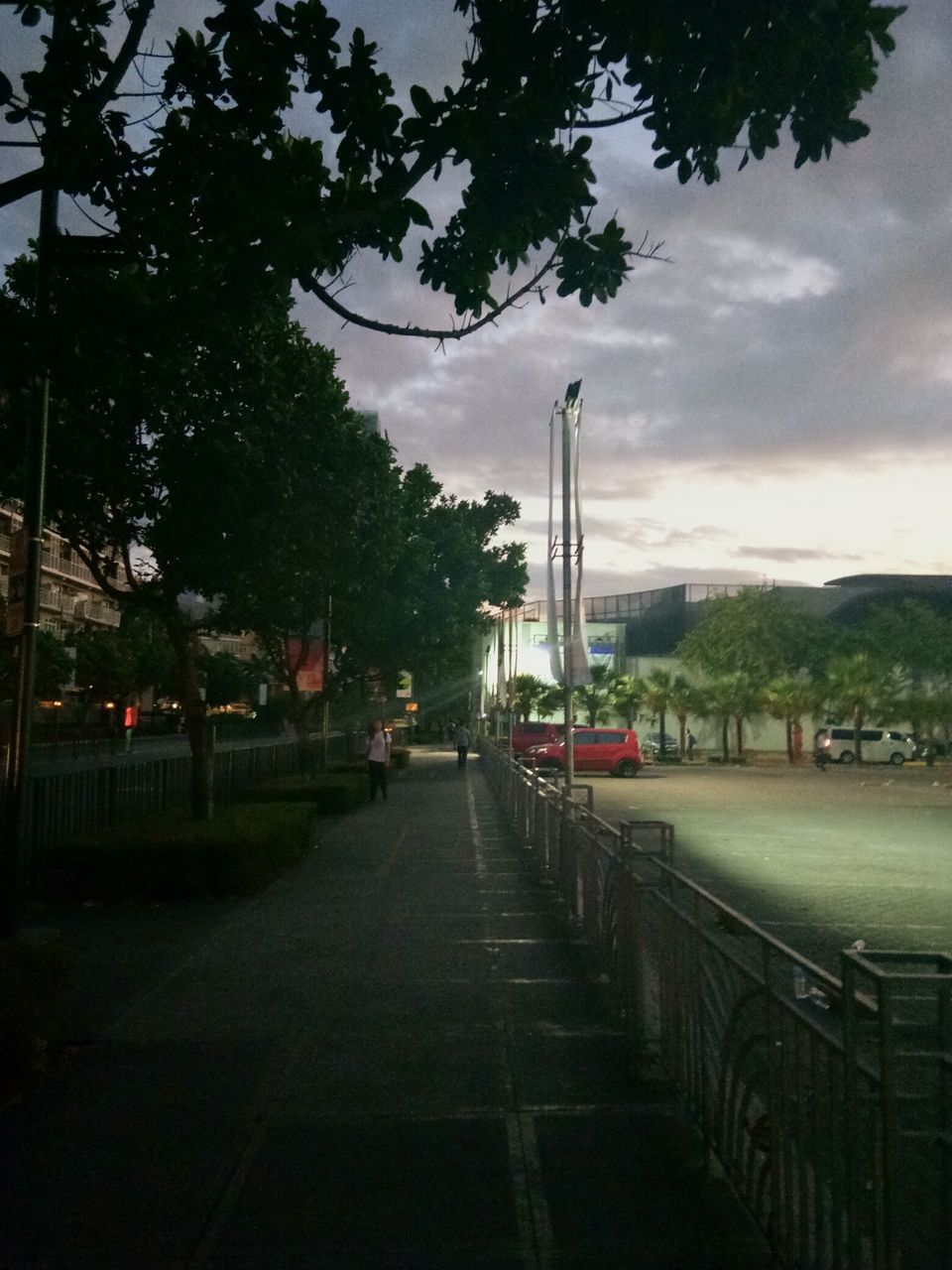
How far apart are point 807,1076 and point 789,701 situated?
2439 inches

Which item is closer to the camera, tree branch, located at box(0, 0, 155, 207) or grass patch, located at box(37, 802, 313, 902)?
tree branch, located at box(0, 0, 155, 207)

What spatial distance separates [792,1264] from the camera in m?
3.82

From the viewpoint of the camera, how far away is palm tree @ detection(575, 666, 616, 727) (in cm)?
7200

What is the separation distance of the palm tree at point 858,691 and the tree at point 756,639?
7964mm

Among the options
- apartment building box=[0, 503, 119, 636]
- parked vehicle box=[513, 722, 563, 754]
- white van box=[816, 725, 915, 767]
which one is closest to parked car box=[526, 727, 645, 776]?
parked vehicle box=[513, 722, 563, 754]

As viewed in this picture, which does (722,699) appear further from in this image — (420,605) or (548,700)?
(420,605)

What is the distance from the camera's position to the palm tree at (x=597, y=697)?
236 feet

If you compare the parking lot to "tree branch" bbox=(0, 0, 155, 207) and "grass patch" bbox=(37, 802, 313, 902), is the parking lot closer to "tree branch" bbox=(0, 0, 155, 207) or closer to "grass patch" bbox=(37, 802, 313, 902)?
"grass patch" bbox=(37, 802, 313, 902)

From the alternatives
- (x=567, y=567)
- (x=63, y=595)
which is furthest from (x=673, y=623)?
(x=567, y=567)

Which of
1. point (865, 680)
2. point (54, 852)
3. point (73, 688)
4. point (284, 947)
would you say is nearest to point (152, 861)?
point (54, 852)

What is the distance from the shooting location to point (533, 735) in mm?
51969

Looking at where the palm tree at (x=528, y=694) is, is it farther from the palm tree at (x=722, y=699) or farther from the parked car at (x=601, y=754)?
the parked car at (x=601, y=754)

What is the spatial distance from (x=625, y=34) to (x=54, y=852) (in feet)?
28.8

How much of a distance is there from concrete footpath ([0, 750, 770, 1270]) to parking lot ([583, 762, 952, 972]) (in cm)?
274
